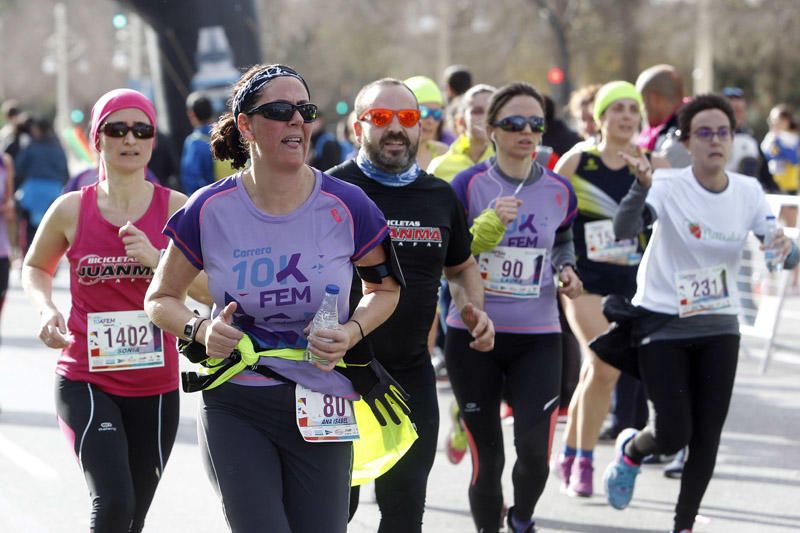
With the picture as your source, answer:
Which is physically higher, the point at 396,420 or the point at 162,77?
the point at 162,77

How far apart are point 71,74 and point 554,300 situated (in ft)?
228

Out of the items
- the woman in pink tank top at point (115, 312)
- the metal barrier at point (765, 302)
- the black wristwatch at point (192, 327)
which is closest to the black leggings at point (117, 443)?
the woman in pink tank top at point (115, 312)

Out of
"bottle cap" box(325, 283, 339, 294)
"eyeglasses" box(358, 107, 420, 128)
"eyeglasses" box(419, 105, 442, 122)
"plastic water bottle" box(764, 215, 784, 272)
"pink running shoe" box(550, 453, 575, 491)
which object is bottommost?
"pink running shoe" box(550, 453, 575, 491)

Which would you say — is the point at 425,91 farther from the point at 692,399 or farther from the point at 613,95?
the point at 692,399

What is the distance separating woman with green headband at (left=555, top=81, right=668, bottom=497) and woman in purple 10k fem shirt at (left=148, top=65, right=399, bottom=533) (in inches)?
131

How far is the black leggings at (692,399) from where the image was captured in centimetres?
575

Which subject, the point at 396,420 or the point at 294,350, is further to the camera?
the point at 396,420

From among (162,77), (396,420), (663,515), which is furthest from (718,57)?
(396,420)

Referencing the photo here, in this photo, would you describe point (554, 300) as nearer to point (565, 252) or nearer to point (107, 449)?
point (565, 252)

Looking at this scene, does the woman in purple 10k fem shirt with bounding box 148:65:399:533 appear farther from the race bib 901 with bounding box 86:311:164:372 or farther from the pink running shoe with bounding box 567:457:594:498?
the pink running shoe with bounding box 567:457:594:498

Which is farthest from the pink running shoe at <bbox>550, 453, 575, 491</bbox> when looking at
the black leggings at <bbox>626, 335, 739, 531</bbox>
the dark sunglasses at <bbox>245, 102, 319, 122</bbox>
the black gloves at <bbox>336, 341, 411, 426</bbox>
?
the dark sunglasses at <bbox>245, 102, 319, 122</bbox>

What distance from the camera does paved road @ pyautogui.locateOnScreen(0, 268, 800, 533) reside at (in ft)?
21.5

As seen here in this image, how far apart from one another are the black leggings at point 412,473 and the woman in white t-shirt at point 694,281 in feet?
4.07

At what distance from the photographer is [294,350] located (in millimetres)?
3896
